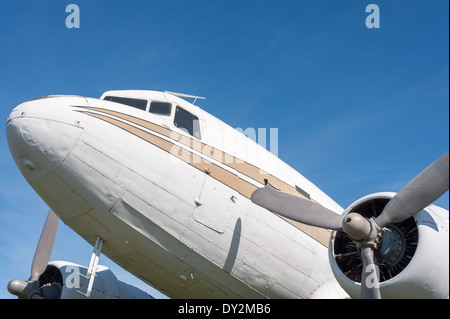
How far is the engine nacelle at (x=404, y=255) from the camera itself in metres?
11.3

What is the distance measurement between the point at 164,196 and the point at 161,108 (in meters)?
2.78

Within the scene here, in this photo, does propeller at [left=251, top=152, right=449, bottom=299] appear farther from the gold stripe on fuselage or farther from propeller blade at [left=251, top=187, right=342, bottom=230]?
the gold stripe on fuselage

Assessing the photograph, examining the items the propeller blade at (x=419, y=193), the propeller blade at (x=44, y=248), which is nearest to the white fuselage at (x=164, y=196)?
the propeller blade at (x=419, y=193)

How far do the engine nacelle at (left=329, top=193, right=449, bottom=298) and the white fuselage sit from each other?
173 cm

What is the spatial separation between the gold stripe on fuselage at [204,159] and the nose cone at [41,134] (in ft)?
2.08

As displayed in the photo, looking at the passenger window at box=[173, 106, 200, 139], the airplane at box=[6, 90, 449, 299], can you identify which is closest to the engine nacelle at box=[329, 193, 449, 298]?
the airplane at box=[6, 90, 449, 299]

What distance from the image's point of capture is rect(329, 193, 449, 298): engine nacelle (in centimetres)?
1134

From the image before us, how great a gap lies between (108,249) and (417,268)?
24.1 feet

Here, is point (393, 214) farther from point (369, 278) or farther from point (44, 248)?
point (44, 248)
